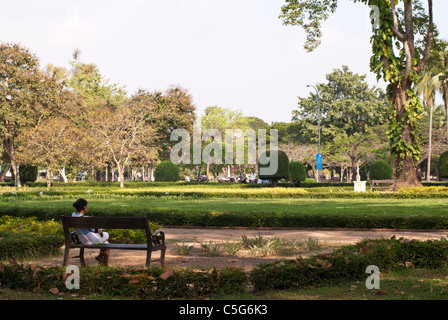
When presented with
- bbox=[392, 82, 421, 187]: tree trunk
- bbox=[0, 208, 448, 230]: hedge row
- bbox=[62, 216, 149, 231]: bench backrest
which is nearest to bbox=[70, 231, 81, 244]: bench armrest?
bbox=[62, 216, 149, 231]: bench backrest

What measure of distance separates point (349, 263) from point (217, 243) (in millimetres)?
3476

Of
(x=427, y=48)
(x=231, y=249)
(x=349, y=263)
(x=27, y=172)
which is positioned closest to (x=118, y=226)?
(x=231, y=249)

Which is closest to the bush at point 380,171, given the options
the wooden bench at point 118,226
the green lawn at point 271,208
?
the green lawn at point 271,208

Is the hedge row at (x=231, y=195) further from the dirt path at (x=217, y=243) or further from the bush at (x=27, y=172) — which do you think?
the bush at (x=27, y=172)

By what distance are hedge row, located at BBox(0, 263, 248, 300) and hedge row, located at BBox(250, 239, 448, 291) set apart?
1.17ft

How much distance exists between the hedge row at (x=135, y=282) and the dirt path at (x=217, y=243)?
0.88m

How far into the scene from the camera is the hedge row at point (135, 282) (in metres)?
5.31

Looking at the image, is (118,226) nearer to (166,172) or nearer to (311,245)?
(311,245)

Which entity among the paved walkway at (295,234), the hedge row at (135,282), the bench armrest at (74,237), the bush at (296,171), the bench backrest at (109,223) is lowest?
the paved walkway at (295,234)

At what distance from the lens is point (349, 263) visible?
6.06m

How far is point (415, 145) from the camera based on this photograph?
24.8 m

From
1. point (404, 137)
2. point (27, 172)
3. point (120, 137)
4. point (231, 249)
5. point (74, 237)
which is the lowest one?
point (231, 249)

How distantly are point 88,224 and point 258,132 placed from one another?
67841 mm
